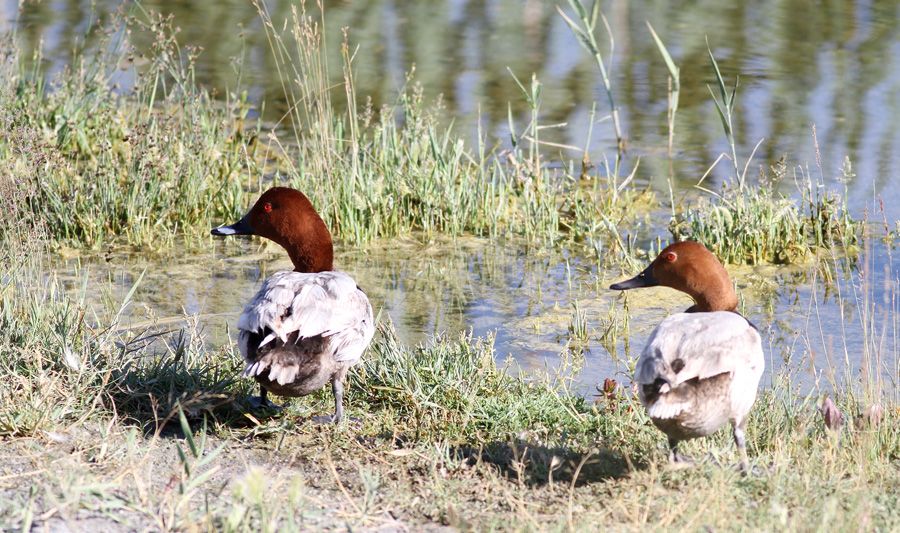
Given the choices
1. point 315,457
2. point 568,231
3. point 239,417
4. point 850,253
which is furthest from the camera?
point 568,231

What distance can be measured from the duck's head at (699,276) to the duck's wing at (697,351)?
0.85 feet

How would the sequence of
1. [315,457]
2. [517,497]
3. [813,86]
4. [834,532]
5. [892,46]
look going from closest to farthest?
[834,532], [517,497], [315,457], [813,86], [892,46]

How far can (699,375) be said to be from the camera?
408 centimetres

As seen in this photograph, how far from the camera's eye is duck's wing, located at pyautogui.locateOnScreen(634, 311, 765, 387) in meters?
4.08

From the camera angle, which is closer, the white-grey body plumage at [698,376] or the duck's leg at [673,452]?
the white-grey body plumage at [698,376]

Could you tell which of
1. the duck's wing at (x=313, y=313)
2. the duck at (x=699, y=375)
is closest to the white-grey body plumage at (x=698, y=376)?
the duck at (x=699, y=375)

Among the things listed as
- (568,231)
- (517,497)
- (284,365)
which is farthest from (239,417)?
(568,231)

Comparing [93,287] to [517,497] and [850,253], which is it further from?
[850,253]

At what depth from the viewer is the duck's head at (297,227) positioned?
5.40 meters

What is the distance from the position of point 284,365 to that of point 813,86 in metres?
7.96

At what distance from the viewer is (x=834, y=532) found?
11.6 feet

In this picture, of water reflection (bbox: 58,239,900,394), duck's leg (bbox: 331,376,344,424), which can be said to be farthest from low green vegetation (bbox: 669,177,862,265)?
duck's leg (bbox: 331,376,344,424)

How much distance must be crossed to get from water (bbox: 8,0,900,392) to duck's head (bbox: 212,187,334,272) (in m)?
0.68

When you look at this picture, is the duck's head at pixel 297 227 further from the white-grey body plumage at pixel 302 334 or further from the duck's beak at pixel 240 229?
the white-grey body plumage at pixel 302 334
